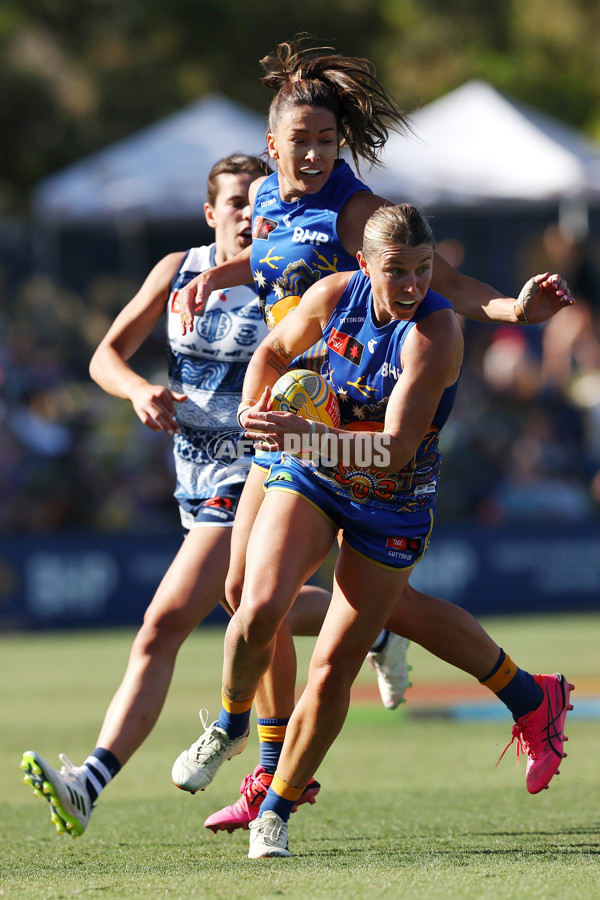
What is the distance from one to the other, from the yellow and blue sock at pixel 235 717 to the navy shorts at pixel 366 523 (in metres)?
0.74

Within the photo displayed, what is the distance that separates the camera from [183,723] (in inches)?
313

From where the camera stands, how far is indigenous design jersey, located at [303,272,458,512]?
4.14 metres

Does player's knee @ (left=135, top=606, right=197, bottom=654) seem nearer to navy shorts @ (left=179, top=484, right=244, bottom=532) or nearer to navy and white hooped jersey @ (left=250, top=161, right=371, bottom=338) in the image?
navy shorts @ (left=179, top=484, right=244, bottom=532)

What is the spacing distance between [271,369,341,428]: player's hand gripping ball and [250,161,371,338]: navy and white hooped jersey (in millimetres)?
490

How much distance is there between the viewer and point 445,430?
Answer: 13531 millimetres

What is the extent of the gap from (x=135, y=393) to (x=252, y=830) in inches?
62.1

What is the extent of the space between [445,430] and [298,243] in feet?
30.1

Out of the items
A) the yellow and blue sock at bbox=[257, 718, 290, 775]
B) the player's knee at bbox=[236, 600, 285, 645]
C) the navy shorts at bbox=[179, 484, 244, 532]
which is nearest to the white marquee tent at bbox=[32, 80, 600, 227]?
the navy shorts at bbox=[179, 484, 244, 532]

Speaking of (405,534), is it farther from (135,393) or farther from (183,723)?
(183,723)

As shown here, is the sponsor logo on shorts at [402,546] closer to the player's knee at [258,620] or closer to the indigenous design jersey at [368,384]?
the indigenous design jersey at [368,384]

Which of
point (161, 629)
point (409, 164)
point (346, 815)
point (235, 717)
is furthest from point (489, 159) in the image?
point (235, 717)

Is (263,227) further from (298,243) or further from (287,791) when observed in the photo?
(287,791)

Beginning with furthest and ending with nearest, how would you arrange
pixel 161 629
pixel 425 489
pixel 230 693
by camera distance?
pixel 161 629 < pixel 230 693 < pixel 425 489

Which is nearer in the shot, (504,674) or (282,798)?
(282,798)
